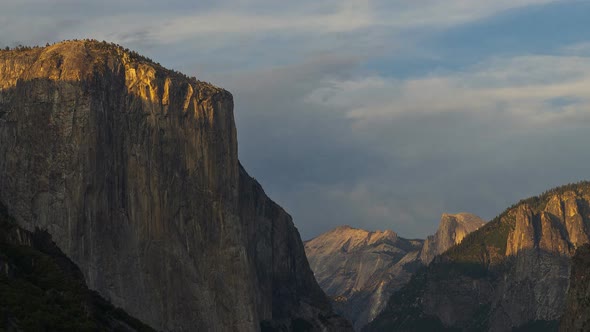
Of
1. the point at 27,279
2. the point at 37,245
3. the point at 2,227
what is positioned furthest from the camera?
the point at 37,245

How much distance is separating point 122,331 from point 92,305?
13.2 ft

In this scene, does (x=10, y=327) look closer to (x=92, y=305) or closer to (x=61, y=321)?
(x=61, y=321)

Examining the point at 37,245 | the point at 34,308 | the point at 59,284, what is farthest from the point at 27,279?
the point at 37,245

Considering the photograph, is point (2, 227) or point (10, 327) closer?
point (10, 327)

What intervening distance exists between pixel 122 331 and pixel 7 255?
13.6 metres

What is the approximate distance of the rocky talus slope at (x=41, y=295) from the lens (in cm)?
11780

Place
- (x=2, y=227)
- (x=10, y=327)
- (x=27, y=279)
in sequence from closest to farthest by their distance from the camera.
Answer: (x=10, y=327) < (x=27, y=279) < (x=2, y=227)

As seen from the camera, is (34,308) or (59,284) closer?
(34,308)

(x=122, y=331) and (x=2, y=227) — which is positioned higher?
(x=2, y=227)

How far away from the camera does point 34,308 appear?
12012cm

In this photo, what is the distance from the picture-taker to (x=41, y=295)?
125188mm

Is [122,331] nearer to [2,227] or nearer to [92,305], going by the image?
[92,305]

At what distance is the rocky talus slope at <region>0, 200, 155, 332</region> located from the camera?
386 feet

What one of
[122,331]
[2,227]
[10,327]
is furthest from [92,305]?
[10,327]
